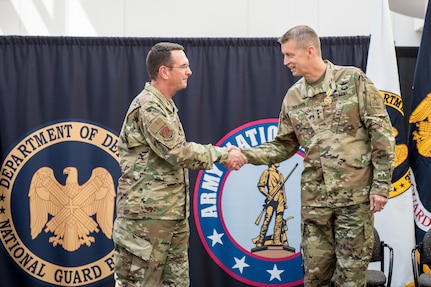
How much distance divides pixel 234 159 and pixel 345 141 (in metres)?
0.72

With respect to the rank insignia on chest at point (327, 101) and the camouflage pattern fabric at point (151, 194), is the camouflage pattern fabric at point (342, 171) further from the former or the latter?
the camouflage pattern fabric at point (151, 194)

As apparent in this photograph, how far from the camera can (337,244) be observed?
10.5 feet

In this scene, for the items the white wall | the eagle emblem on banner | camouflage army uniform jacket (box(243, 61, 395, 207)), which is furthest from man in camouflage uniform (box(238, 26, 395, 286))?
the eagle emblem on banner

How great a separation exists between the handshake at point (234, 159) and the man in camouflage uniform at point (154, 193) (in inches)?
8.9

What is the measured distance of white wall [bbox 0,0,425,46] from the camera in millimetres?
4957

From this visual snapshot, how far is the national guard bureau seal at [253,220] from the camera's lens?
4.76 metres

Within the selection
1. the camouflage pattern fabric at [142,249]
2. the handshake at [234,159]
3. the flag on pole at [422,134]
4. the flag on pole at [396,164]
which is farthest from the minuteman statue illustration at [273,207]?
the camouflage pattern fabric at [142,249]

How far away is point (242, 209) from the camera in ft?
15.7

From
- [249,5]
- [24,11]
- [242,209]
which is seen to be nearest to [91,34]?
[24,11]

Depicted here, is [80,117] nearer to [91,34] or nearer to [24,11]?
[91,34]

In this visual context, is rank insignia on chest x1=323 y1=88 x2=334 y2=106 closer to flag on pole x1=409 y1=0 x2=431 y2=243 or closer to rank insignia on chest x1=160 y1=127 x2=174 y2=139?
rank insignia on chest x1=160 y1=127 x2=174 y2=139

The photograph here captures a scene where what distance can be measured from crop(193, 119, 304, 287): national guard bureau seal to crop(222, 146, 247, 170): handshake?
1.16m

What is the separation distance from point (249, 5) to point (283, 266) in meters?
2.14

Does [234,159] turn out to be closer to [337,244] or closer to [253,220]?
[337,244]
